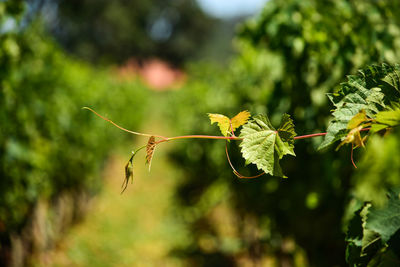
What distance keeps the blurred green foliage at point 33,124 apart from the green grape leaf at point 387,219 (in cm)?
244

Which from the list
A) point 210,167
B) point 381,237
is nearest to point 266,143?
point 381,237

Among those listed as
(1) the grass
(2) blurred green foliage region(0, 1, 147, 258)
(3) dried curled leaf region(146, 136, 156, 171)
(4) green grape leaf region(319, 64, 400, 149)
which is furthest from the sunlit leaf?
(1) the grass

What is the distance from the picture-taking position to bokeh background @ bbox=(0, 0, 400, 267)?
1717mm

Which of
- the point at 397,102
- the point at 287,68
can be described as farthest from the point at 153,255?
the point at 397,102

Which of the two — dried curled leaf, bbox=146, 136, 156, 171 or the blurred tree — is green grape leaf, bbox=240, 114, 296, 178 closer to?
dried curled leaf, bbox=146, 136, 156, 171

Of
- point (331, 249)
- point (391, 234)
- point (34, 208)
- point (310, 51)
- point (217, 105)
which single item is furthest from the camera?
point (217, 105)

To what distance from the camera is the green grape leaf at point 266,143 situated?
2.68 feet

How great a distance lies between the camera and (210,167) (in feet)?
20.2

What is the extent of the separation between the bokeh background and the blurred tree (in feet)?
77.9

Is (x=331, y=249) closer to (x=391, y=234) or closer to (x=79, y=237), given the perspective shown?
(x=391, y=234)

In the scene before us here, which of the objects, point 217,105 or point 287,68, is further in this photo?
point 217,105

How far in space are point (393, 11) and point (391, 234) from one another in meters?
1.51

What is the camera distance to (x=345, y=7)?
179 centimetres

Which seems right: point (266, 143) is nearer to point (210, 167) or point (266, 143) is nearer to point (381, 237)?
point (381, 237)
